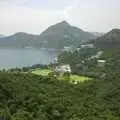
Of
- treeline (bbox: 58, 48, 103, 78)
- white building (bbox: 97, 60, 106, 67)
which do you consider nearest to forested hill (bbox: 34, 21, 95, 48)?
treeline (bbox: 58, 48, 103, 78)

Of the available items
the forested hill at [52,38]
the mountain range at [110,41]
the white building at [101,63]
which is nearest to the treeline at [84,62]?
the white building at [101,63]

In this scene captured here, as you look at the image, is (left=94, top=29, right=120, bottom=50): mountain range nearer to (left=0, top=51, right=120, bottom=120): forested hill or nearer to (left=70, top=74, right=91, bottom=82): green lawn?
(left=70, top=74, right=91, bottom=82): green lawn

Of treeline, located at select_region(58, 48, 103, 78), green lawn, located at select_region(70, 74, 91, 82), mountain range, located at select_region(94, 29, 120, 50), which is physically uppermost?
mountain range, located at select_region(94, 29, 120, 50)

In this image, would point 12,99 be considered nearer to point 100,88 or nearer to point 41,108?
point 41,108

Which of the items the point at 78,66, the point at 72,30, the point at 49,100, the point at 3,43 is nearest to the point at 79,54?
the point at 78,66

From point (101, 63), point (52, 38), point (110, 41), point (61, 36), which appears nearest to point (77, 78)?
point (101, 63)

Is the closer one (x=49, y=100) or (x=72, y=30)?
(x=49, y=100)

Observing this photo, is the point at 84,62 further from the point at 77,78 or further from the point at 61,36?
the point at 61,36

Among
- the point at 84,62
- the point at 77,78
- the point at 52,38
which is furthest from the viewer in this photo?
the point at 52,38
